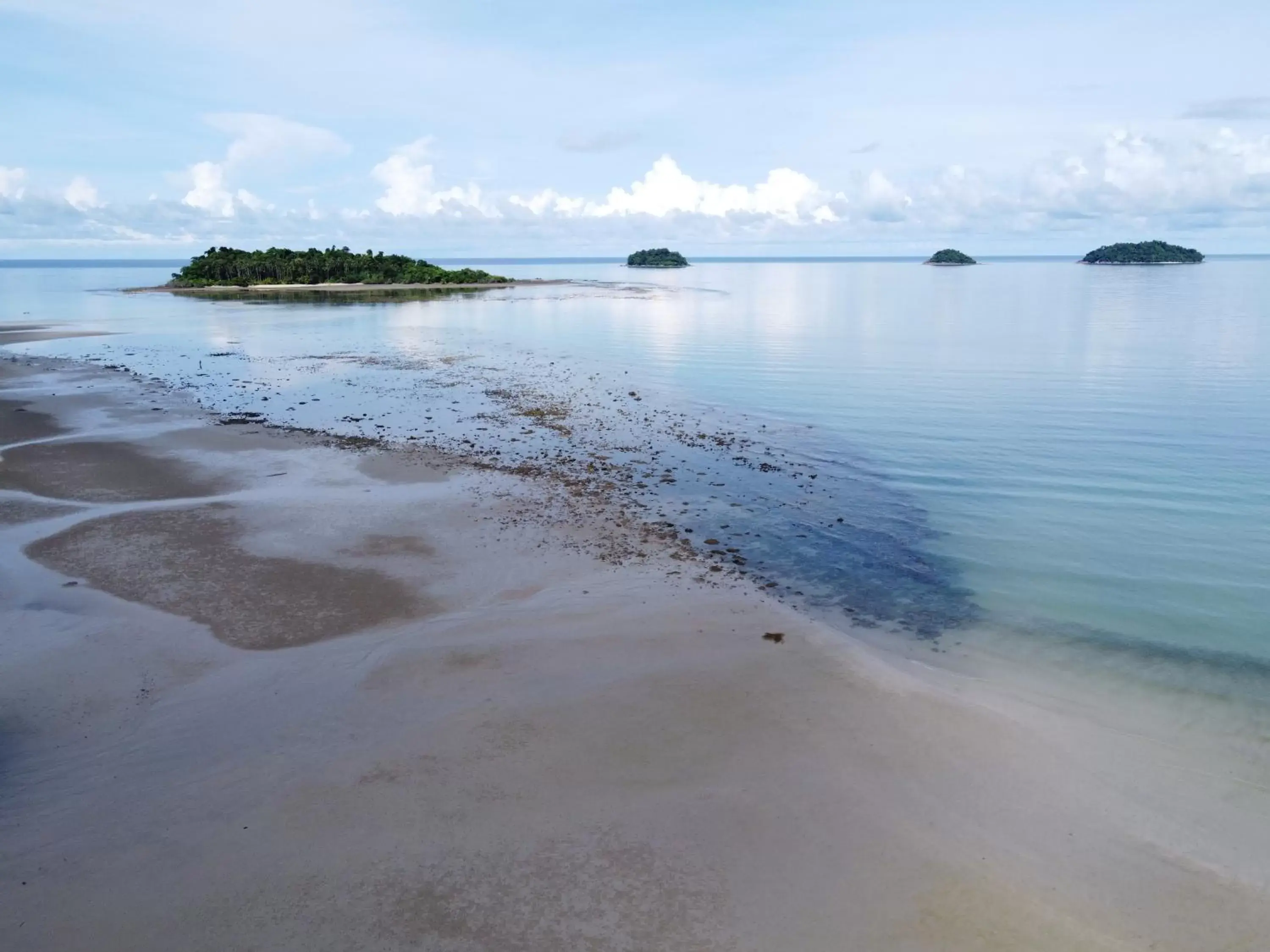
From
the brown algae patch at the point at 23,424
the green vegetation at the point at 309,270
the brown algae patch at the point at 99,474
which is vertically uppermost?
the green vegetation at the point at 309,270

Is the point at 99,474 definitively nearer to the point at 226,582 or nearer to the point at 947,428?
the point at 226,582

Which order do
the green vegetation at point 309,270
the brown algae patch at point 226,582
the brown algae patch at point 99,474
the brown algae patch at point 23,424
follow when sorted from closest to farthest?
the brown algae patch at point 226,582 → the brown algae patch at point 99,474 → the brown algae patch at point 23,424 → the green vegetation at point 309,270

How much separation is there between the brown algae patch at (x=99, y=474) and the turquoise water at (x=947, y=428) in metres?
7.99

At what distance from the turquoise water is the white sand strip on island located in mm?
3761

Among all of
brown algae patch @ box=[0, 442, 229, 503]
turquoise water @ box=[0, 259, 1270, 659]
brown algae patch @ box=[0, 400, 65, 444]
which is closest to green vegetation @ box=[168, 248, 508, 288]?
turquoise water @ box=[0, 259, 1270, 659]

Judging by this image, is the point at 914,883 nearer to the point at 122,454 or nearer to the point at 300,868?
the point at 300,868

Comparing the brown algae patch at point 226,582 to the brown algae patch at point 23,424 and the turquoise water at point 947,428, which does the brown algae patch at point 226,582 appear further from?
the brown algae patch at point 23,424

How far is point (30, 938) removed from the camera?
7383mm

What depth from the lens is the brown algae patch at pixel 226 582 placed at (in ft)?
45.9

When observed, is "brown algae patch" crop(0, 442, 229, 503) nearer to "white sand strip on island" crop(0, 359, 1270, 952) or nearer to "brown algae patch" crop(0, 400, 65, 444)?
"brown algae patch" crop(0, 400, 65, 444)

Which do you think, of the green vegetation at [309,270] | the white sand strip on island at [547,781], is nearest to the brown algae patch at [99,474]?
the white sand strip on island at [547,781]

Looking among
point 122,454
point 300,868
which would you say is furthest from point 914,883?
point 122,454

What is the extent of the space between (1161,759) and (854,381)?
1202 inches

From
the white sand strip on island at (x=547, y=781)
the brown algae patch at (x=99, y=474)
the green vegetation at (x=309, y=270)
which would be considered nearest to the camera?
the white sand strip on island at (x=547, y=781)
